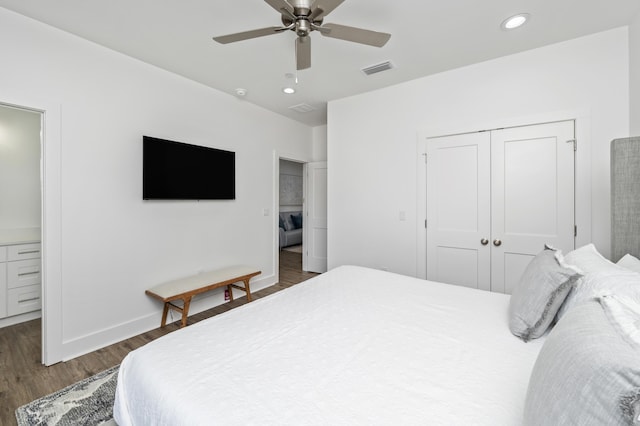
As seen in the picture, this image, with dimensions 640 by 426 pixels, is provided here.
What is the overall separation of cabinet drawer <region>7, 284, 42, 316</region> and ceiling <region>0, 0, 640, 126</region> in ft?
8.50

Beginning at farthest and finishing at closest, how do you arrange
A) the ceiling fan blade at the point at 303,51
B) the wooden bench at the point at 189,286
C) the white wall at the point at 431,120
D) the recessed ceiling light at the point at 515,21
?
the wooden bench at the point at 189,286 → the white wall at the point at 431,120 → the recessed ceiling light at the point at 515,21 → the ceiling fan blade at the point at 303,51

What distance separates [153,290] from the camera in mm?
2760

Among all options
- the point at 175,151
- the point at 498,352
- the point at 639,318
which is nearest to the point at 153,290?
the point at 175,151

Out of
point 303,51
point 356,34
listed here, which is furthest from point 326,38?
point 356,34

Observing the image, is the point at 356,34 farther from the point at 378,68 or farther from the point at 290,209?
the point at 290,209

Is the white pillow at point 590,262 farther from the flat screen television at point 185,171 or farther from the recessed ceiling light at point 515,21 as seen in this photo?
the flat screen television at point 185,171

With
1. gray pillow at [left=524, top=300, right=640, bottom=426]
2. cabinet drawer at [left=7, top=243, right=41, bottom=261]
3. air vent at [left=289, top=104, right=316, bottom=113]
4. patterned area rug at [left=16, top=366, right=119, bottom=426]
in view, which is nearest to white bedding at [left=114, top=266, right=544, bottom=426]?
gray pillow at [left=524, top=300, right=640, bottom=426]

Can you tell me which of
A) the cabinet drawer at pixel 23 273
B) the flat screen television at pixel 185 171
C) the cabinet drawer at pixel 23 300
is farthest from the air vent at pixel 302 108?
the cabinet drawer at pixel 23 300

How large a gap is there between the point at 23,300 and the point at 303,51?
12.3 feet

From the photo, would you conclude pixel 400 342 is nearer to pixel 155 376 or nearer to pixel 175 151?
pixel 155 376

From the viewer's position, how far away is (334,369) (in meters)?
1.09

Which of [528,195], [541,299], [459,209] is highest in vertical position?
[528,195]

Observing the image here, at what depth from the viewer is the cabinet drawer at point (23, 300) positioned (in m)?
2.86

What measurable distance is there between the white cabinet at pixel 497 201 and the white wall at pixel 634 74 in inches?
14.3
